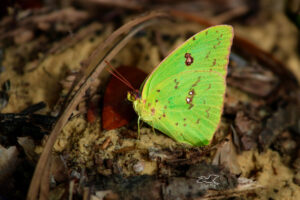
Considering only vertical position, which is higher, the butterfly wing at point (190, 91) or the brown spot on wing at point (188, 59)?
the brown spot on wing at point (188, 59)

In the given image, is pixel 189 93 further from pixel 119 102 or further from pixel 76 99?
pixel 76 99

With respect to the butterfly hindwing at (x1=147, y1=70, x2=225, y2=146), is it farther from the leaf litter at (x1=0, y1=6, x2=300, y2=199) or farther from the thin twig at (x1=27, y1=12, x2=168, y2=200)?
the thin twig at (x1=27, y1=12, x2=168, y2=200)

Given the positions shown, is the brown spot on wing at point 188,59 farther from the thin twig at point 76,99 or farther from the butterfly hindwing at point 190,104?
the thin twig at point 76,99

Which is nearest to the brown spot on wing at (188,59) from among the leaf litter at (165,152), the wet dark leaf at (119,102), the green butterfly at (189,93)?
the green butterfly at (189,93)

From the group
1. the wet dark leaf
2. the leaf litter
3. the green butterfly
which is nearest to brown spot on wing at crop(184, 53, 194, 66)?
the green butterfly

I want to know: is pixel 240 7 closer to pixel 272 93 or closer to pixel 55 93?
pixel 272 93

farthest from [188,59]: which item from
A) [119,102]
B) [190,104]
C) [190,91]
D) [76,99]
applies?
[76,99]

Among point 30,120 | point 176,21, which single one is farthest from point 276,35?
point 30,120

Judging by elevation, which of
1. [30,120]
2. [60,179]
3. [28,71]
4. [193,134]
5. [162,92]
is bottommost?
[60,179]
